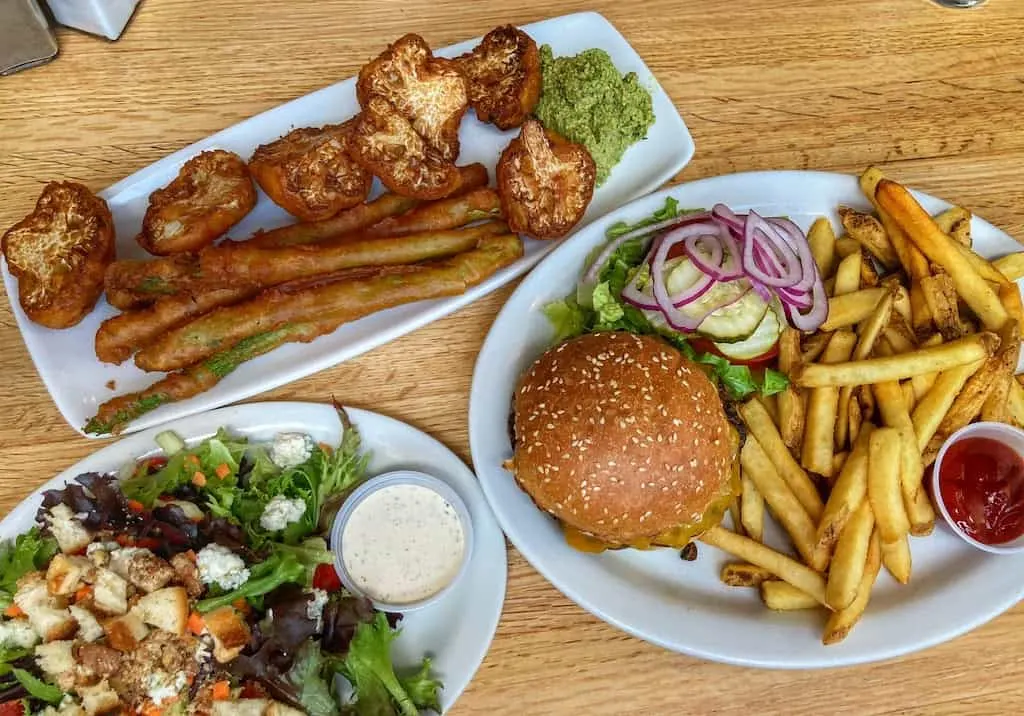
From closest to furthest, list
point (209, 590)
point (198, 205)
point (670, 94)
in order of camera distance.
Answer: point (209, 590) < point (198, 205) < point (670, 94)

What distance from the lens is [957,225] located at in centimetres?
220

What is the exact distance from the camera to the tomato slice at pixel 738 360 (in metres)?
2.15

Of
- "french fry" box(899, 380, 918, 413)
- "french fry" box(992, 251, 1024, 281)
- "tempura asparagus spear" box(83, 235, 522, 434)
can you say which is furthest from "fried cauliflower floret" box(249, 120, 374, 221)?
"french fry" box(992, 251, 1024, 281)

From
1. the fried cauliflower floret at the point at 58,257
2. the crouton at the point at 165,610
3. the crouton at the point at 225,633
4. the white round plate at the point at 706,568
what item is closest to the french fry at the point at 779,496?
the white round plate at the point at 706,568

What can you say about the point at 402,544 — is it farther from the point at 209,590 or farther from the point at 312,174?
the point at 312,174

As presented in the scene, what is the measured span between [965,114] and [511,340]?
1705 millimetres

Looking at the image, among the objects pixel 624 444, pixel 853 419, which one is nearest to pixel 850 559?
pixel 853 419

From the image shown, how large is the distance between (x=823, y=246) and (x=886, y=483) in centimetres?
72

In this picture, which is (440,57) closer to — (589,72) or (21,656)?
(589,72)

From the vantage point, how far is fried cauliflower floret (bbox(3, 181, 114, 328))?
6.90 feet

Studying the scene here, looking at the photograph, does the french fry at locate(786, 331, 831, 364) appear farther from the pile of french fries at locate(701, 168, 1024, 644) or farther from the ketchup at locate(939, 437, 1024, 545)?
the ketchup at locate(939, 437, 1024, 545)

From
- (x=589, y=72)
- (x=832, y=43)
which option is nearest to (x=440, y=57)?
(x=589, y=72)

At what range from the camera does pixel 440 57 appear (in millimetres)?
2352

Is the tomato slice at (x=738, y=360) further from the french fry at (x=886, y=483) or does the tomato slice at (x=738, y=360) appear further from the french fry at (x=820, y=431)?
the french fry at (x=886, y=483)
